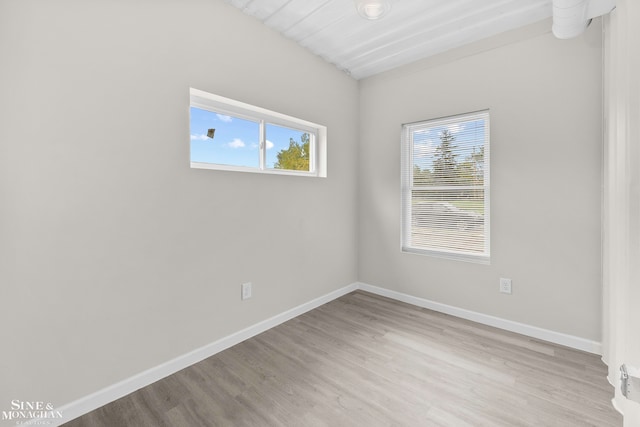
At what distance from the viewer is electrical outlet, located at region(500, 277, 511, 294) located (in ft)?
8.32

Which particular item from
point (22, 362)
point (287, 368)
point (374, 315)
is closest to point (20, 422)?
point (22, 362)

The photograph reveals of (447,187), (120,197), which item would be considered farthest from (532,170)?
(120,197)

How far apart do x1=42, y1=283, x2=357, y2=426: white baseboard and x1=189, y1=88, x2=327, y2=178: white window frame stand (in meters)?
1.36

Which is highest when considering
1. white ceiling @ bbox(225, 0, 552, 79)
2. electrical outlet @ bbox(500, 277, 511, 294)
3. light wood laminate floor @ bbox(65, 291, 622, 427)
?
white ceiling @ bbox(225, 0, 552, 79)

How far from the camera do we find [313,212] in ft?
9.78

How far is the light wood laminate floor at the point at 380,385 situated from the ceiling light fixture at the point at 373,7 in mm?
2567

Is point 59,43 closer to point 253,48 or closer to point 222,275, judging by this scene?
point 253,48

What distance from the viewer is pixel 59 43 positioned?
150 cm

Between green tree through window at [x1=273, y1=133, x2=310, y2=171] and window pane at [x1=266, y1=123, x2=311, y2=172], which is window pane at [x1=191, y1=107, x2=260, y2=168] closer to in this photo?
window pane at [x1=266, y1=123, x2=311, y2=172]

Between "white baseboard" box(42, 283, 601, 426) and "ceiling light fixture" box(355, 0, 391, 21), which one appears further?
"ceiling light fixture" box(355, 0, 391, 21)

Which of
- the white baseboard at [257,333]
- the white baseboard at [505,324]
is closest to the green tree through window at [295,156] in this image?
the white baseboard at [257,333]

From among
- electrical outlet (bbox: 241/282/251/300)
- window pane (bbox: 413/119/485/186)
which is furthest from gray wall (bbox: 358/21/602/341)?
electrical outlet (bbox: 241/282/251/300)

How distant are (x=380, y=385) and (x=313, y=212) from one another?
168 cm

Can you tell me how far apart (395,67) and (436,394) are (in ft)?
10.2
